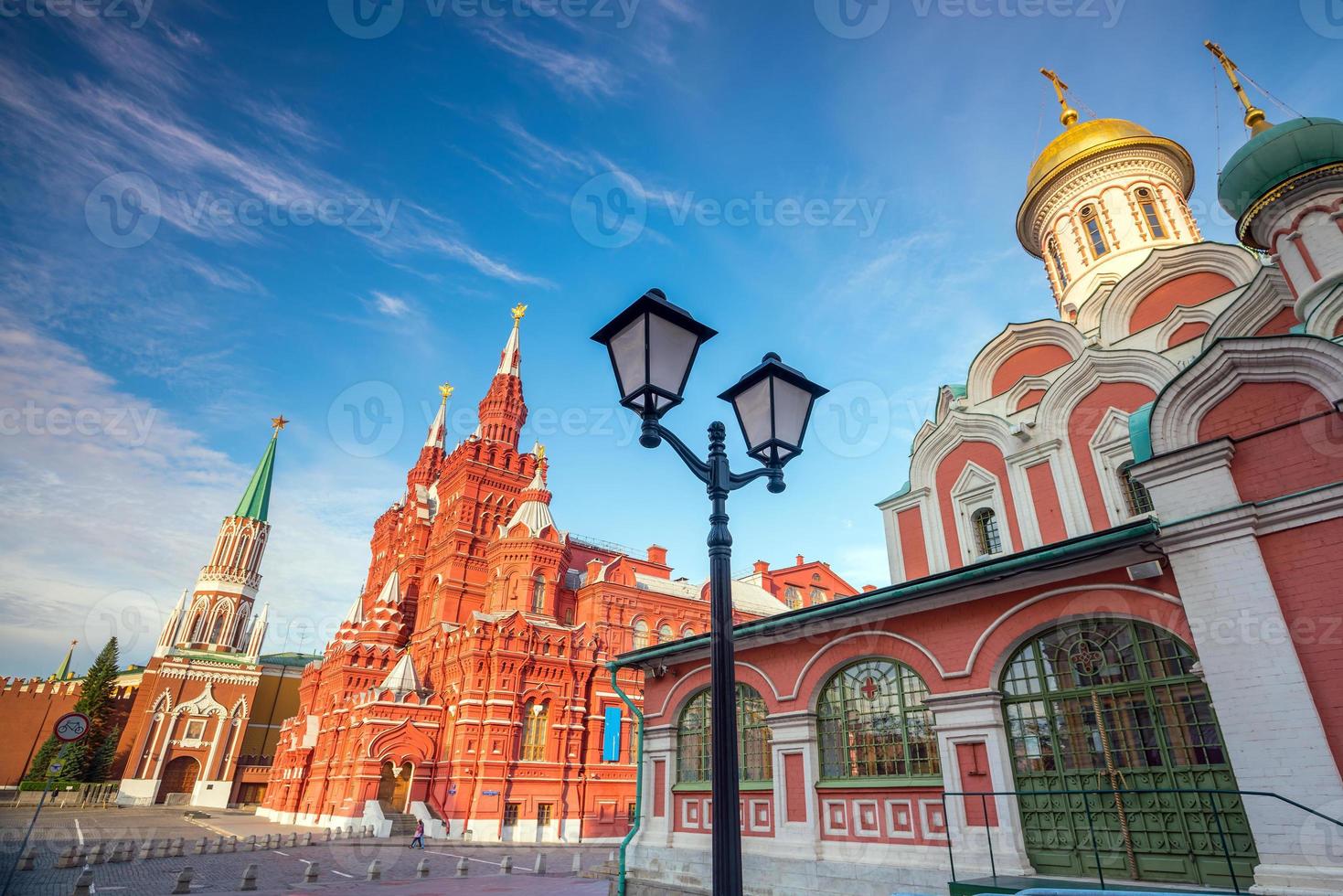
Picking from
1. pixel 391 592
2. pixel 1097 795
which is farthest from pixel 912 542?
pixel 391 592

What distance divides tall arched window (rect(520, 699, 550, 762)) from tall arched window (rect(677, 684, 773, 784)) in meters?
19.6

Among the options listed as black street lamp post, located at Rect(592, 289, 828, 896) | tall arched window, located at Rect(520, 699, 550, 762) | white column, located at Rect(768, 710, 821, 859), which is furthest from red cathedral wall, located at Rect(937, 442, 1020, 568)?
tall arched window, located at Rect(520, 699, 550, 762)

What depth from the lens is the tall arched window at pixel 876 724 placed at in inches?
392

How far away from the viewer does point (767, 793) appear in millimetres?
11625

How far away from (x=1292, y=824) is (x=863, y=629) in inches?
210

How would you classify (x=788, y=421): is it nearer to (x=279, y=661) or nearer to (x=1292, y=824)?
(x=1292, y=824)

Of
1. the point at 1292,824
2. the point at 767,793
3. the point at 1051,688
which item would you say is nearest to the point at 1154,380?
the point at 1051,688

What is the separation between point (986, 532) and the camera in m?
15.3

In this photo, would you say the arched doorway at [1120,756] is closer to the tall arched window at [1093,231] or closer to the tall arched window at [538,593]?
the tall arched window at [1093,231]

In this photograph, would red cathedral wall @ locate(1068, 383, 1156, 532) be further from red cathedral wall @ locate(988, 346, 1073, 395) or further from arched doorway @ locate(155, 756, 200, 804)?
arched doorway @ locate(155, 756, 200, 804)

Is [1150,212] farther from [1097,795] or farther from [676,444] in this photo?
[676,444]

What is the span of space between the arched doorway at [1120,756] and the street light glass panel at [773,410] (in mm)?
5746

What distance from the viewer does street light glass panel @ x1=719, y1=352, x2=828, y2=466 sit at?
5254mm

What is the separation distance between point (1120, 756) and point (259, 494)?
74.7 metres
